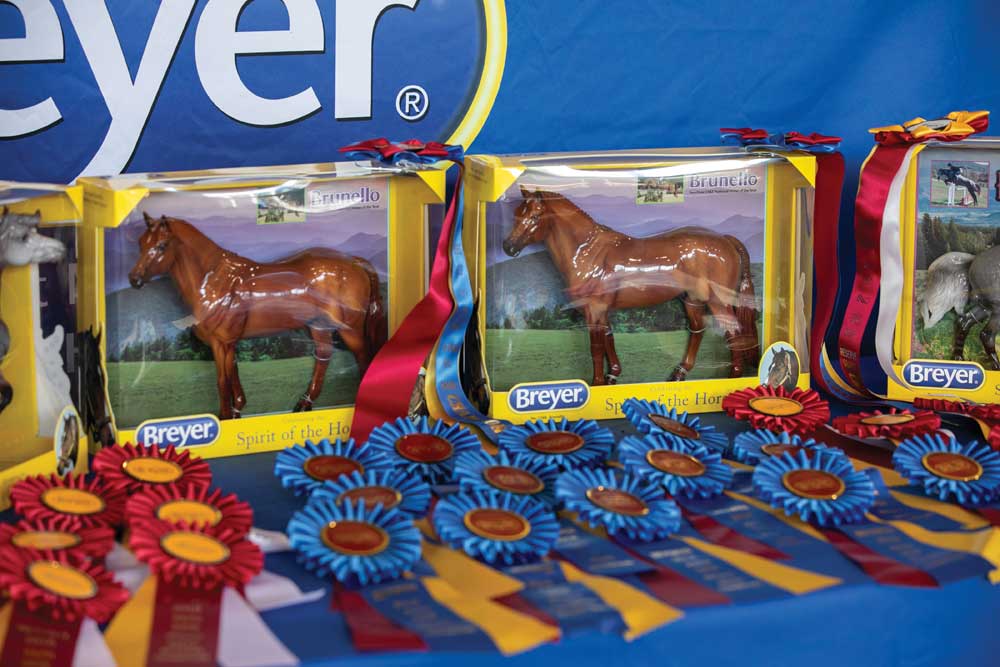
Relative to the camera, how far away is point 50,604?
814 mm

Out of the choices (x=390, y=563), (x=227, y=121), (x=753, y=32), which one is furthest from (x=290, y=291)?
(x=753, y=32)

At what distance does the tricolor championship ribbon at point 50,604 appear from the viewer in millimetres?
762

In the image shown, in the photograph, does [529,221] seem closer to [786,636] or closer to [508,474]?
[508,474]

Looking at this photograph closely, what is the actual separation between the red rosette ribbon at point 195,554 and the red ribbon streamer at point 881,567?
503mm

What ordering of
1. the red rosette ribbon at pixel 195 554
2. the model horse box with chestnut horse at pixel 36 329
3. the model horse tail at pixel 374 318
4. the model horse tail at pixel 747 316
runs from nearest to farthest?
the red rosette ribbon at pixel 195 554, the model horse box with chestnut horse at pixel 36 329, the model horse tail at pixel 374 318, the model horse tail at pixel 747 316

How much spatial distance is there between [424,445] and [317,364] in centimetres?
18

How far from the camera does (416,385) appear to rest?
1286 mm

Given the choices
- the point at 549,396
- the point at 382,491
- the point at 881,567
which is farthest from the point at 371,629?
the point at 549,396

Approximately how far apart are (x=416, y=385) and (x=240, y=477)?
0.80 feet

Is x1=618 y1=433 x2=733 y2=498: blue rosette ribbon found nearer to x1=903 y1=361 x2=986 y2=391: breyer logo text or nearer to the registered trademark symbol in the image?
x1=903 y1=361 x2=986 y2=391: breyer logo text

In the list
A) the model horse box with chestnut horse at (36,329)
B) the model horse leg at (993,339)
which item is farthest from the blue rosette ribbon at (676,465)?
the model horse box with chestnut horse at (36,329)

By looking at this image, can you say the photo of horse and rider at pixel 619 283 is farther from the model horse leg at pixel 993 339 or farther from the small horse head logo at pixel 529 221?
the model horse leg at pixel 993 339

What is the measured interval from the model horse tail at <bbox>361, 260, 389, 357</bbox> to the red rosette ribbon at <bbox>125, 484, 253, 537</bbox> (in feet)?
1.07

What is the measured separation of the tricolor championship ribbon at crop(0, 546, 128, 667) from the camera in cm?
76
